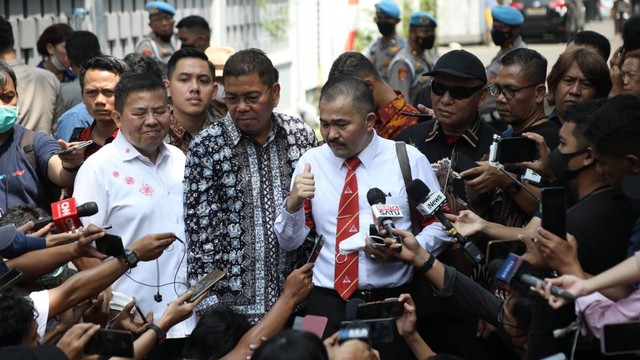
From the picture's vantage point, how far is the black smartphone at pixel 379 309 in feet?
16.0

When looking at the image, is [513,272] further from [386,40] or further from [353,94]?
[386,40]

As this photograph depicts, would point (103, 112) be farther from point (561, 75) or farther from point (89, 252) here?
point (561, 75)

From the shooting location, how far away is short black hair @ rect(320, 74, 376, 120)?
233 inches

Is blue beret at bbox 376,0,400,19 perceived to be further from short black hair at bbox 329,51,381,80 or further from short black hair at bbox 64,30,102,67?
short black hair at bbox 329,51,381,80

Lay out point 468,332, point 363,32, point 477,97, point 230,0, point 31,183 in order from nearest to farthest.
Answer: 1. point 468,332
2. point 477,97
3. point 31,183
4. point 230,0
5. point 363,32

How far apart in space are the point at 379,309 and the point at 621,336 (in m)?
1.11

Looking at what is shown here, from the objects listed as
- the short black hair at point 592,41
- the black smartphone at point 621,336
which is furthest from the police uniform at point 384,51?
the black smartphone at point 621,336

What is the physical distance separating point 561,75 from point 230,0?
11432 millimetres

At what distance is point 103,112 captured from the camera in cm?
740

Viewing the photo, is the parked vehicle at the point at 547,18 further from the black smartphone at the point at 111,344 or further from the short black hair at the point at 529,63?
the black smartphone at the point at 111,344

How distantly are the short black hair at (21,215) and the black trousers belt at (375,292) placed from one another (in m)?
1.61

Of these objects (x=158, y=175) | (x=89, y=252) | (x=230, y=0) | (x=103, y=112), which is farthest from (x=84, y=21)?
(x=89, y=252)

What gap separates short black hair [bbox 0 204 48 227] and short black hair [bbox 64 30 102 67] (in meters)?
3.56

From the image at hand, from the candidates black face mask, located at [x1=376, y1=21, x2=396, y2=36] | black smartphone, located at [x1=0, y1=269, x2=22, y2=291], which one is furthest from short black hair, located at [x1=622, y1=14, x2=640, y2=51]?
→ black face mask, located at [x1=376, y1=21, x2=396, y2=36]
